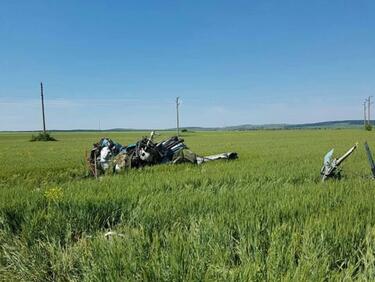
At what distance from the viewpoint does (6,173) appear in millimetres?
12477

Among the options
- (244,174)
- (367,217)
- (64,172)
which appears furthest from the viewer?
(64,172)

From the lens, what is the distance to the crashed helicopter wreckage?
521 inches

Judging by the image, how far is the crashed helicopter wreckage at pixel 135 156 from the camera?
43.4 feet

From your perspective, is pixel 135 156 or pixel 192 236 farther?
pixel 135 156

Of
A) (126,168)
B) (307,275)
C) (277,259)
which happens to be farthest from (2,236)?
(126,168)

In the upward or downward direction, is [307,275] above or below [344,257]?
above

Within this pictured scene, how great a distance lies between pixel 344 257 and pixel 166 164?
10.6 metres

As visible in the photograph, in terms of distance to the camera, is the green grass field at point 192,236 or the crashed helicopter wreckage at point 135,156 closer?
the green grass field at point 192,236

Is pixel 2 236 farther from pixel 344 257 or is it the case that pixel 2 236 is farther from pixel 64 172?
pixel 64 172

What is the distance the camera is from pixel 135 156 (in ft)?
45.0

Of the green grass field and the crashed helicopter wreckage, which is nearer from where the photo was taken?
Answer: the green grass field

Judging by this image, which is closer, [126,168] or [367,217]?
[367,217]

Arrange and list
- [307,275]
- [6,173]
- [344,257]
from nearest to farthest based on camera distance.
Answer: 1. [307,275]
2. [344,257]
3. [6,173]

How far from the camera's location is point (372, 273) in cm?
283
